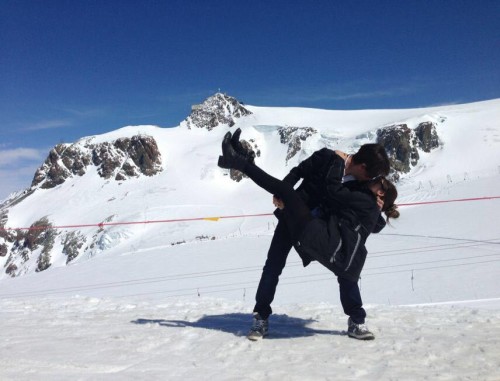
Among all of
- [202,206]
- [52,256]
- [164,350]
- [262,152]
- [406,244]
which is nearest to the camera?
[164,350]

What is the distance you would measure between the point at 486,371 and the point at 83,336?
10.8 feet

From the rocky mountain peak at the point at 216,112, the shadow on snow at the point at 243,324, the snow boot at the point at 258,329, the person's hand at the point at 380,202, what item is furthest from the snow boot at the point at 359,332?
the rocky mountain peak at the point at 216,112

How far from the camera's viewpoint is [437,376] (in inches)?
107

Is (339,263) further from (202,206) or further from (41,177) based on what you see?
(41,177)

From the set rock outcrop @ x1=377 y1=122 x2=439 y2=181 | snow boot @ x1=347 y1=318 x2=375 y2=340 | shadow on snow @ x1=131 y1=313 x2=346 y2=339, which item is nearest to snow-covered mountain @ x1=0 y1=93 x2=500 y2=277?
rock outcrop @ x1=377 y1=122 x2=439 y2=181

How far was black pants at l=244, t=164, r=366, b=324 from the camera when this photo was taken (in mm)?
3553

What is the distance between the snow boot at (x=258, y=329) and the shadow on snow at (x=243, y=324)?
72 millimetres

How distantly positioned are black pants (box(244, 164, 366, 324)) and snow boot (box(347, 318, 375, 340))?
43 millimetres

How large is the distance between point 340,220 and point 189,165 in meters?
61.3

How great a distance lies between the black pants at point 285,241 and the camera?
355cm

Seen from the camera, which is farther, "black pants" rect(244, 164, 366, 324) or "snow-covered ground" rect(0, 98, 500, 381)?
"black pants" rect(244, 164, 366, 324)

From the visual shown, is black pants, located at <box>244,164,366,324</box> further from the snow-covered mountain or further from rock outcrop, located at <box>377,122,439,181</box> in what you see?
rock outcrop, located at <box>377,122,439,181</box>

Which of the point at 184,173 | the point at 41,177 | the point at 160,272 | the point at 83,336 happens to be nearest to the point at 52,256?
the point at 184,173

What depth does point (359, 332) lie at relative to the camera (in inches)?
142
